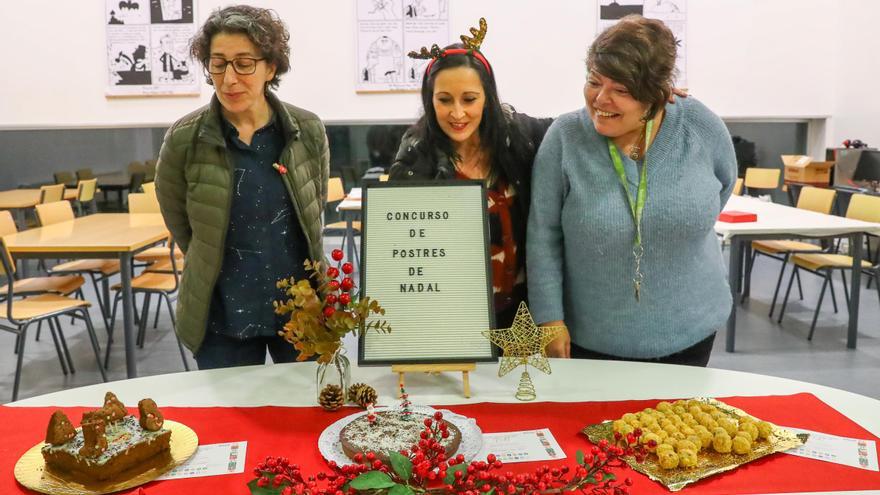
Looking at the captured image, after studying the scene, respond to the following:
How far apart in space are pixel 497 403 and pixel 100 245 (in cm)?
288

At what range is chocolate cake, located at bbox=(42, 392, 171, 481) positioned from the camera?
1.07 metres

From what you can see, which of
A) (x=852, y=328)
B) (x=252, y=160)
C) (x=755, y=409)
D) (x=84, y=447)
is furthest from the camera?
(x=852, y=328)

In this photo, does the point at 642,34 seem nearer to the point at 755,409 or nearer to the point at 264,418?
the point at 755,409

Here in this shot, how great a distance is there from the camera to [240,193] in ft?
5.91

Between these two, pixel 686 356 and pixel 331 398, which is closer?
pixel 331 398

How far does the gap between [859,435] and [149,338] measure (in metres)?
4.26

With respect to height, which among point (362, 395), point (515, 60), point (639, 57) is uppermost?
point (515, 60)

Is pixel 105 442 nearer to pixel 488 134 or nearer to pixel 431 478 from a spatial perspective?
pixel 431 478

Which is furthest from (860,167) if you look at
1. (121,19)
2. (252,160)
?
(121,19)

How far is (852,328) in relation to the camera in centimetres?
414

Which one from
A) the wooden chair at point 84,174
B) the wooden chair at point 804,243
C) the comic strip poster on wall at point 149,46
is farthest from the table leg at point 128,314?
the wooden chair at point 804,243

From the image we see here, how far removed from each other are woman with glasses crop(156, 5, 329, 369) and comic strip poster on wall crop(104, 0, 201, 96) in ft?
14.3

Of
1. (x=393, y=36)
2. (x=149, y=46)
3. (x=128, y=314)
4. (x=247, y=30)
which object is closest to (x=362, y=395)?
(x=247, y=30)

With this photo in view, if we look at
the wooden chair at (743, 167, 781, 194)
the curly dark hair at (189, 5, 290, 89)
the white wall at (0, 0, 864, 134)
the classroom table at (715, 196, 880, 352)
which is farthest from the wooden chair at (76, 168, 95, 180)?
the wooden chair at (743, 167, 781, 194)
